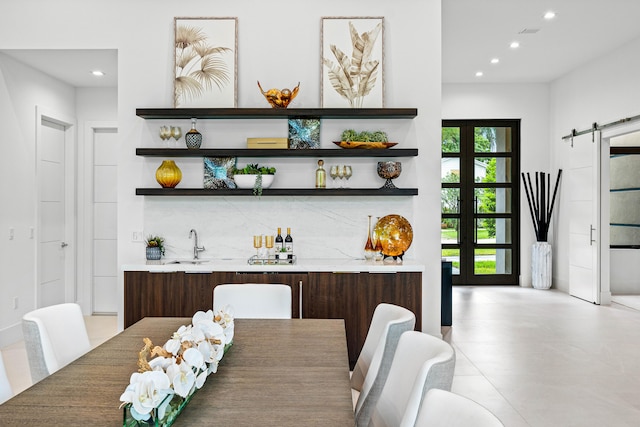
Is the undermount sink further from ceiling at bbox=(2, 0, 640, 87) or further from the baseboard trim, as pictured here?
ceiling at bbox=(2, 0, 640, 87)

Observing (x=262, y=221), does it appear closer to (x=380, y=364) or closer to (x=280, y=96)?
(x=280, y=96)

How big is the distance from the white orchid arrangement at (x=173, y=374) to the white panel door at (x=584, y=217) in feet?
21.8

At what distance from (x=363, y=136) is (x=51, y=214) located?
3.69 meters

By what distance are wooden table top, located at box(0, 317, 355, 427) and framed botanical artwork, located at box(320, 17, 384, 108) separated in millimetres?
2779

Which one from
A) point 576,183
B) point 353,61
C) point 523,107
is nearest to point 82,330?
point 353,61

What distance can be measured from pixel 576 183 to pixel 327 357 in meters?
6.75

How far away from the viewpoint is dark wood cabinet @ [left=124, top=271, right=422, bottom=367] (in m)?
3.95

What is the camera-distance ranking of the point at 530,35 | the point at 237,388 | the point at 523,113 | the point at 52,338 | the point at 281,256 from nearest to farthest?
1. the point at 237,388
2. the point at 52,338
3. the point at 281,256
4. the point at 530,35
5. the point at 523,113

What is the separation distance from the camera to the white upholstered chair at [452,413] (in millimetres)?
1129

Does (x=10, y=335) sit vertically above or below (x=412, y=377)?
below

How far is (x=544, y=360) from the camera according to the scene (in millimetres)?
4289

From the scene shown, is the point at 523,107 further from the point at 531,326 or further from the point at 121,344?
the point at 121,344

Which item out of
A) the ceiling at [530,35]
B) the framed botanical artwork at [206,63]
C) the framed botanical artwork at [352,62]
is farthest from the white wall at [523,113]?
the framed botanical artwork at [206,63]

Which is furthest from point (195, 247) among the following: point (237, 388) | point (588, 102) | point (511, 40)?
point (588, 102)
